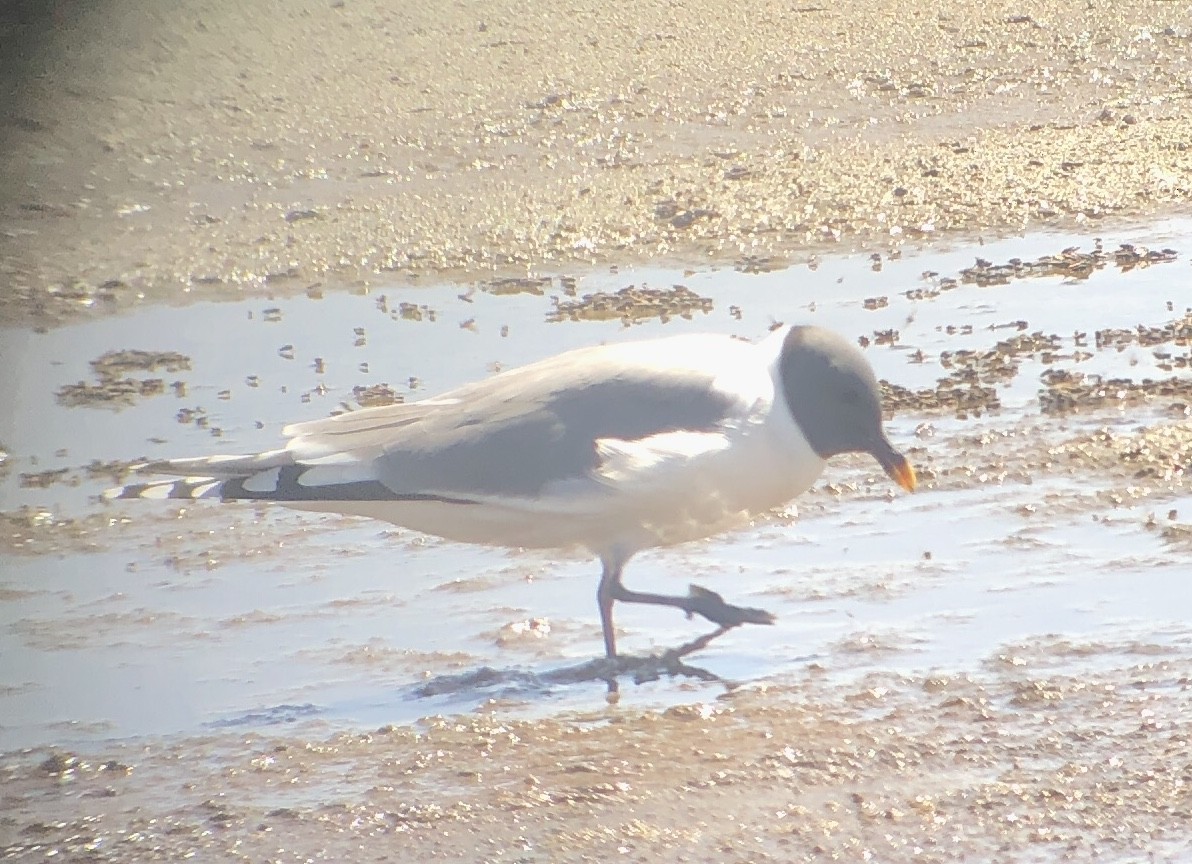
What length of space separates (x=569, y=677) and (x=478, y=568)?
92 centimetres

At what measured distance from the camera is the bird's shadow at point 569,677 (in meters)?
4.93

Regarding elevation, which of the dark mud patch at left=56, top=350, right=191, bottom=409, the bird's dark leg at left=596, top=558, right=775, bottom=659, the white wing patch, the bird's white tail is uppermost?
the dark mud patch at left=56, top=350, right=191, bottom=409

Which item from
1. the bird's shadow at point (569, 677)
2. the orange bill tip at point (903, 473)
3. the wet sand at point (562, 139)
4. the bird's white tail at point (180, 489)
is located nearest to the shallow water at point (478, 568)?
the bird's shadow at point (569, 677)

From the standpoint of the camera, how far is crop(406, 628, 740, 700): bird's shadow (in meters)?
4.93

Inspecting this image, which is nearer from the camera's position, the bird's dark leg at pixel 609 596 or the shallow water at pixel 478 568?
the shallow water at pixel 478 568

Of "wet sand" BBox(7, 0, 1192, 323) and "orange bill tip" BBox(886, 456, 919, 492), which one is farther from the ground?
"wet sand" BBox(7, 0, 1192, 323)

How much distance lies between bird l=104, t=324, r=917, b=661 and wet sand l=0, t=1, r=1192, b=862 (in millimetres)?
381

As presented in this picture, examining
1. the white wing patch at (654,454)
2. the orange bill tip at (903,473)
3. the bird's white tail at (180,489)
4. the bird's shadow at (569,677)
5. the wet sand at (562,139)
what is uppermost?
the wet sand at (562,139)

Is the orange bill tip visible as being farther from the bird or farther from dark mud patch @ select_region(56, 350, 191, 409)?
dark mud patch @ select_region(56, 350, 191, 409)

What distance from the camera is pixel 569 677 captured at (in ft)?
16.5

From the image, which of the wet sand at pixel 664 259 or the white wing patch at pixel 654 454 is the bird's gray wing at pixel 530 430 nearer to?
the white wing patch at pixel 654 454

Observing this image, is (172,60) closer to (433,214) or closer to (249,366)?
(433,214)

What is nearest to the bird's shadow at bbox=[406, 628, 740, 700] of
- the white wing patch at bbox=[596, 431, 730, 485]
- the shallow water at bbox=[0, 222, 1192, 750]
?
the shallow water at bbox=[0, 222, 1192, 750]

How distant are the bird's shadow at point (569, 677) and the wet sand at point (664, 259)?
150 mm
